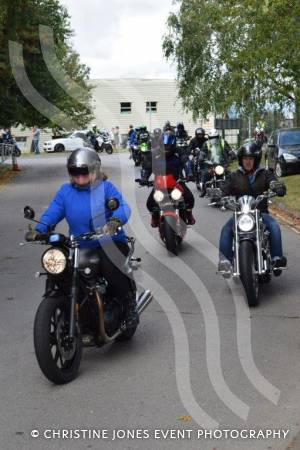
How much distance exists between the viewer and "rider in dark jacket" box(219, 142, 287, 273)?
29.2ft

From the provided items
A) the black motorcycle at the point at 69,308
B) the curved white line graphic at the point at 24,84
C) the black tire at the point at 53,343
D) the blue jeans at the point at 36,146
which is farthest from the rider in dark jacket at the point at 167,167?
the blue jeans at the point at 36,146

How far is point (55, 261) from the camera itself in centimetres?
594

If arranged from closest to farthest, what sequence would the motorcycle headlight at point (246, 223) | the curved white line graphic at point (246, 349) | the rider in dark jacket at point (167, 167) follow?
the curved white line graphic at point (246, 349)
the motorcycle headlight at point (246, 223)
the rider in dark jacket at point (167, 167)

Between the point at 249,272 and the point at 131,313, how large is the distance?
1.80m

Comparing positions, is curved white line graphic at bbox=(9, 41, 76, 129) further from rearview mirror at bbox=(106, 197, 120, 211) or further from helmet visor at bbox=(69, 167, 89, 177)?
rearview mirror at bbox=(106, 197, 120, 211)

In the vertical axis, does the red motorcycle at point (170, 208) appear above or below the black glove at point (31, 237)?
below

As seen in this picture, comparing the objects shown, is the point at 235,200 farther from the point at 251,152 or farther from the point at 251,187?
the point at 251,152

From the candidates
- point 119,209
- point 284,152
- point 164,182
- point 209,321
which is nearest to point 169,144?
point 164,182

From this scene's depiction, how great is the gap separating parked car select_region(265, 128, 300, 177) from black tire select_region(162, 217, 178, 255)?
14.2 metres

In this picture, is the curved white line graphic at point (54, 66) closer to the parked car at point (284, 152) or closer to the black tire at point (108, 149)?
the parked car at point (284, 152)

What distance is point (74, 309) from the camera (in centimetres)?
601

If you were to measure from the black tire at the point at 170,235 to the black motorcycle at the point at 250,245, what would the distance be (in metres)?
2.68

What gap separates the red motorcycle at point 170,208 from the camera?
11.6 meters

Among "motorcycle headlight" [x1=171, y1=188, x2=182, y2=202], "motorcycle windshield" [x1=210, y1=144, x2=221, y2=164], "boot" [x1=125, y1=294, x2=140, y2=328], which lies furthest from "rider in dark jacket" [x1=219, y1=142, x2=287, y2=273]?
"motorcycle windshield" [x1=210, y1=144, x2=221, y2=164]
